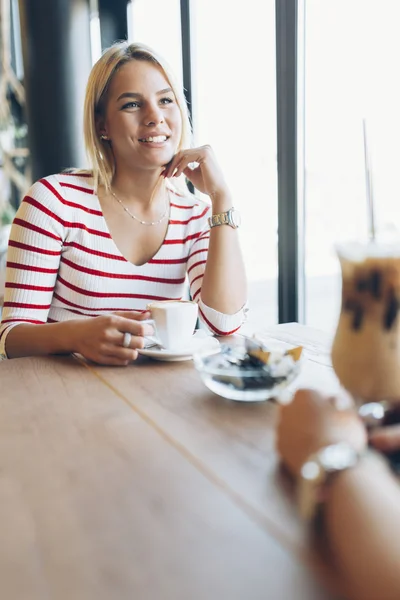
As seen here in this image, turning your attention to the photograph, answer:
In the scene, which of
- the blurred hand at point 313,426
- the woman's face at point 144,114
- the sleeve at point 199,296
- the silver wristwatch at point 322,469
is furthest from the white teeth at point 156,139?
the silver wristwatch at point 322,469

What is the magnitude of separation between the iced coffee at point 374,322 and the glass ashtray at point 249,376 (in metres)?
0.10

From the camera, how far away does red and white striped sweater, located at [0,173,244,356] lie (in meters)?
1.34

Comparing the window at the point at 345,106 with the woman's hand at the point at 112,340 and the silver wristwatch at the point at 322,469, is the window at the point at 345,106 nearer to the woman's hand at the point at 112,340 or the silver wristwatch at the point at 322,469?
the woman's hand at the point at 112,340

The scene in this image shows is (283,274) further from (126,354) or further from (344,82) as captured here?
(126,354)

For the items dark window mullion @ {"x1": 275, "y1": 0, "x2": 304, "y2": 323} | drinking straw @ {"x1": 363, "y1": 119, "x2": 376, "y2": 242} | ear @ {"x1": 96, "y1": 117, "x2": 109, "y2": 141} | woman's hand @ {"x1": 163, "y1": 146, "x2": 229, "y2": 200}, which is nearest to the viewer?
drinking straw @ {"x1": 363, "y1": 119, "x2": 376, "y2": 242}

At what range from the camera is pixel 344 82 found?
74.5 inches

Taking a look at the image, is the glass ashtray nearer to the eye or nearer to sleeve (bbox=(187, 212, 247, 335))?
sleeve (bbox=(187, 212, 247, 335))

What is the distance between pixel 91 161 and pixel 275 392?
1.06 metres

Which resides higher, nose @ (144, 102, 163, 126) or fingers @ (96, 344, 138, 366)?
nose @ (144, 102, 163, 126)

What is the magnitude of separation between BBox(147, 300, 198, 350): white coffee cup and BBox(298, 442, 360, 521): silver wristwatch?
1.96 feet

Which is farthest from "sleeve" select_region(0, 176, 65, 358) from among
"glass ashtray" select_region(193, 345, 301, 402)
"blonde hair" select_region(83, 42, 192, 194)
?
"glass ashtray" select_region(193, 345, 301, 402)

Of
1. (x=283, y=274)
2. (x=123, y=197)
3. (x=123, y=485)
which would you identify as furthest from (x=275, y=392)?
(x=283, y=274)

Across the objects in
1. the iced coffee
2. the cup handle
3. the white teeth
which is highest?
the white teeth

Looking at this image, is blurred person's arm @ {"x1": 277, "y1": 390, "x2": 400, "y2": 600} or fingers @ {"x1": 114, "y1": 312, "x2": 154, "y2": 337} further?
fingers @ {"x1": 114, "y1": 312, "x2": 154, "y2": 337}
